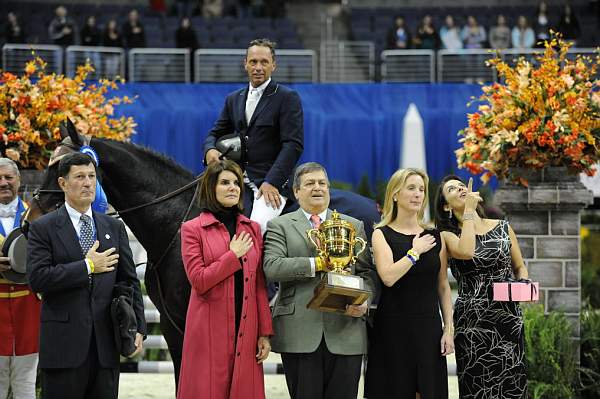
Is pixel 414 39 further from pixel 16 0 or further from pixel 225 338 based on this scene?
pixel 225 338

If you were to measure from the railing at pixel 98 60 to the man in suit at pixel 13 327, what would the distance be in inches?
377

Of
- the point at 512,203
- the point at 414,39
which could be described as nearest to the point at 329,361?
the point at 512,203

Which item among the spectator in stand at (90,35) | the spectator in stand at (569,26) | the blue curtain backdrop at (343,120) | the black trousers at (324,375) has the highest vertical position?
the spectator in stand at (569,26)

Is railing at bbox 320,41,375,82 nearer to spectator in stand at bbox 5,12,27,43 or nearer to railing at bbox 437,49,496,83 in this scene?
railing at bbox 437,49,496,83

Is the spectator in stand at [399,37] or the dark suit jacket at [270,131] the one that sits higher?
the spectator in stand at [399,37]

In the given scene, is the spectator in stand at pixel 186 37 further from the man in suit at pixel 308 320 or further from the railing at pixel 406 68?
the man in suit at pixel 308 320

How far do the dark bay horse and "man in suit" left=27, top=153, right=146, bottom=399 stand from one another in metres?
0.71

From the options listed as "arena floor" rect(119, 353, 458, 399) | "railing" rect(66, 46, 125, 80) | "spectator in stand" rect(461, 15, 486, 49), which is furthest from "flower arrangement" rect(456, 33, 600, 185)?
"spectator in stand" rect(461, 15, 486, 49)

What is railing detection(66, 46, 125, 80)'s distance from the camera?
14.8m

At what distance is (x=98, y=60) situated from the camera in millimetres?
15055

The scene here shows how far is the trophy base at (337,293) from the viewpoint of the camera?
4090 mm

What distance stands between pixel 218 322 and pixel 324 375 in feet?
1.93

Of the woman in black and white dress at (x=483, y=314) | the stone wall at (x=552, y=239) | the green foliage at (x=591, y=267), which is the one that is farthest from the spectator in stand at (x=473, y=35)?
the woman in black and white dress at (x=483, y=314)

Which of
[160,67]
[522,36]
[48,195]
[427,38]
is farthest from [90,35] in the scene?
[48,195]
